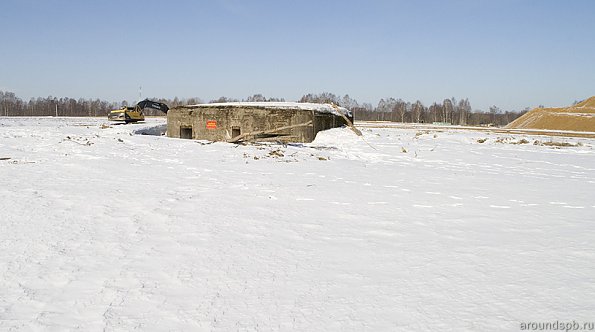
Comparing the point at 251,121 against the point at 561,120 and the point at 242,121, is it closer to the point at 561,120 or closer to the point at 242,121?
the point at 242,121

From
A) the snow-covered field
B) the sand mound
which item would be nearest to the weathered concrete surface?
the snow-covered field

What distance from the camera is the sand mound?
102 feet

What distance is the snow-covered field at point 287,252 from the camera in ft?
7.22

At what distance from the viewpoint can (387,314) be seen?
86.4 inches

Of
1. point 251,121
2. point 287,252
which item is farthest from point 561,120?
point 287,252

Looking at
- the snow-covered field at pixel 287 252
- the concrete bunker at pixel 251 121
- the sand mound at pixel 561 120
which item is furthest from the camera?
the sand mound at pixel 561 120

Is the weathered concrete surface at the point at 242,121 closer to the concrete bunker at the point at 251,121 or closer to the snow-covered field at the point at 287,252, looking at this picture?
the concrete bunker at the point at 251,121

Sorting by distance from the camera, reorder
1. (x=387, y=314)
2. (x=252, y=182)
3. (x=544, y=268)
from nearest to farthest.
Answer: (x=387, y=314)
(x=544, y=268)
(x=252, y=182)

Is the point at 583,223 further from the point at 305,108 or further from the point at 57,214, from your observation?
the point at 305,108

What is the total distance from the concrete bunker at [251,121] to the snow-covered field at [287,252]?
886 cm

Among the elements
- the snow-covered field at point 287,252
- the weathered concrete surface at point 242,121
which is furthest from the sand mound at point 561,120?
the snow-covered field at point 287,252

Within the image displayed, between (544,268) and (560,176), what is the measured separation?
6353mm

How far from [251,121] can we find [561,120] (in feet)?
99.9

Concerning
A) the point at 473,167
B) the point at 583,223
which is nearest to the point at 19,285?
the point at 583,223
